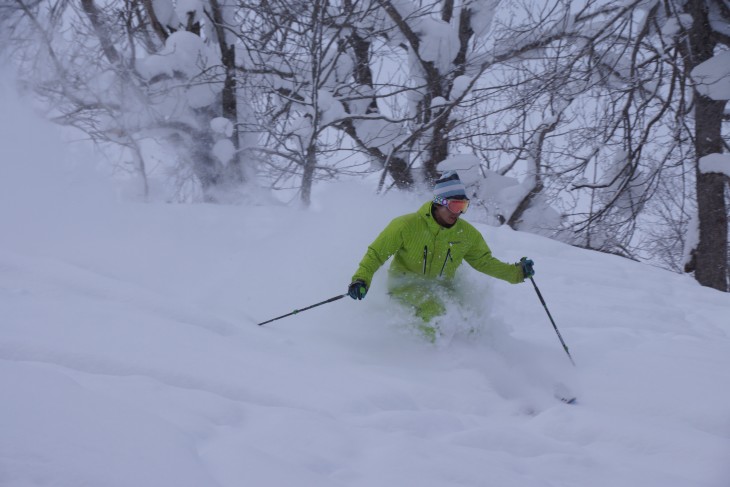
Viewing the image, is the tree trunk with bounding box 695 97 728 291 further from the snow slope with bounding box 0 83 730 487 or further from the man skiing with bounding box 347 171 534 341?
the man skiing with bounding box 347 171 534 341

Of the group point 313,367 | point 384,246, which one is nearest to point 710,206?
point 384,246

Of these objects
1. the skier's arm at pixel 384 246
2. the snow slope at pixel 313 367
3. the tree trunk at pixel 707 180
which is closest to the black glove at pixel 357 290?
the skier's arm at pixel 384 246

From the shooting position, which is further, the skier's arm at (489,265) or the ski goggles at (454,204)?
the skier's arm at (489,265)

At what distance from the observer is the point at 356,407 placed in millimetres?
2469

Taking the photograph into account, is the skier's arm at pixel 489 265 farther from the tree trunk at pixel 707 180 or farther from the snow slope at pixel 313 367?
the tree trunk at pixel 707 180

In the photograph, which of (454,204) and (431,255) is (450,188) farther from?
(431,255)

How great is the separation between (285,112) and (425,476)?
1081 cm

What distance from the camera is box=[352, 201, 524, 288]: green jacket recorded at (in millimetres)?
3740

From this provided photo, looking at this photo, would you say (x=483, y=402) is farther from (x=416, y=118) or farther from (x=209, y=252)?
(x=416, y=118)

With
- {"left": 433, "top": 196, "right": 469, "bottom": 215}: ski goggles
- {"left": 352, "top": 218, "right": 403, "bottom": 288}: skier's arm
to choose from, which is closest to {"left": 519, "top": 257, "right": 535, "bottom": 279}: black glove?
{"left": 433, "top": 196, "right": 469, "bottom": 215}: ski goggles

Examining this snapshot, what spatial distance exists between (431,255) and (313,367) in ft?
4.37

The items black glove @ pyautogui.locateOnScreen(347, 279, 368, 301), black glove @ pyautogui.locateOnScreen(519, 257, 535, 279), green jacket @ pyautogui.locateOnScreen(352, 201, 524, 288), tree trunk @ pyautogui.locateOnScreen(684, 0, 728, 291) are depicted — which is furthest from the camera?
tree trunk @ pyautogui.locateOnScreen(684, 0, 728, 291)

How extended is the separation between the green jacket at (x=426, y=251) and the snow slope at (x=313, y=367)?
0.29 meters

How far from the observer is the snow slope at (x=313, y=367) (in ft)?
5.79
